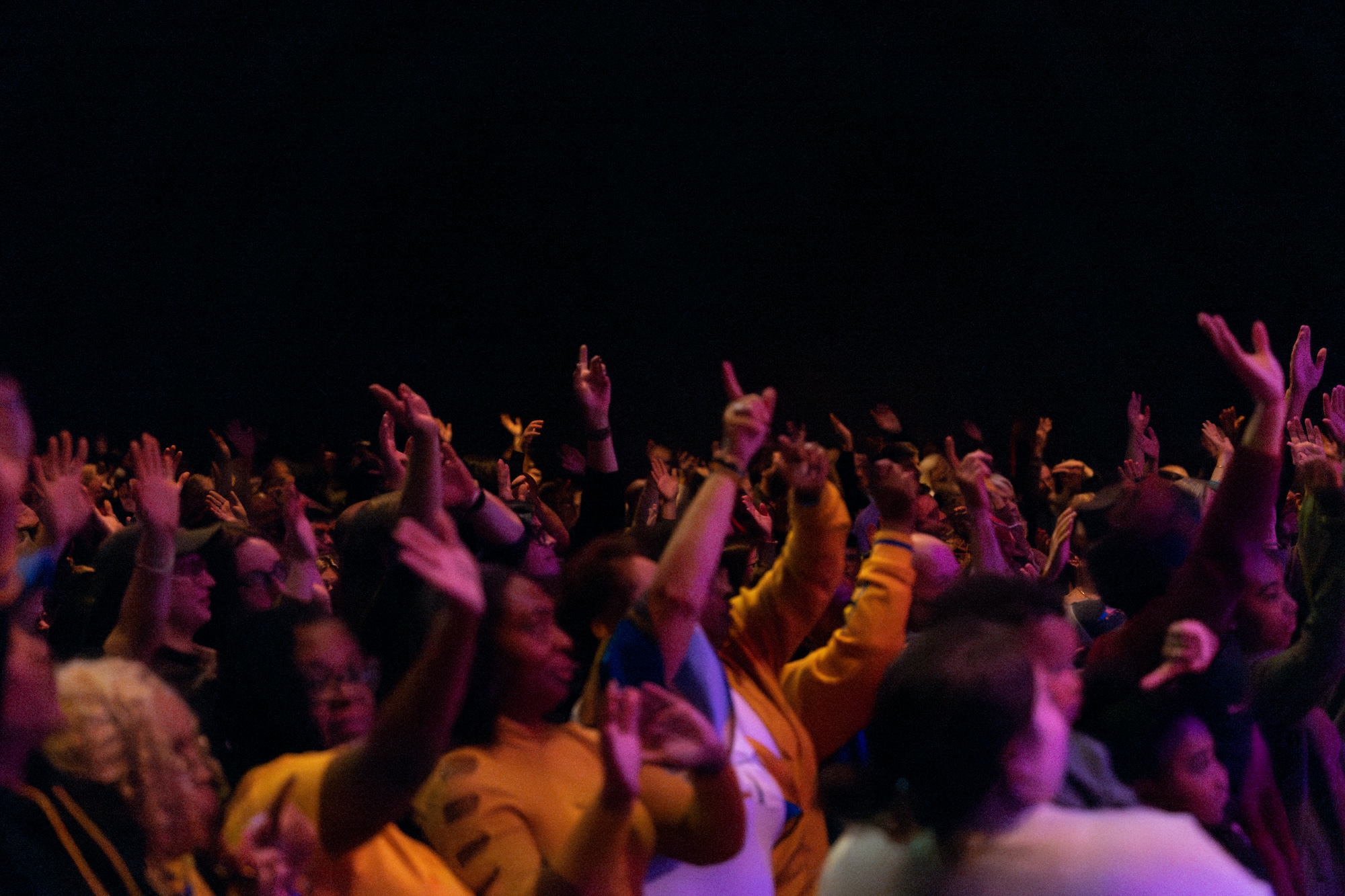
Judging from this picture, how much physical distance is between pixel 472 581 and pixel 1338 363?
10.2 meters

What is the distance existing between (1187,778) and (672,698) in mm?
996

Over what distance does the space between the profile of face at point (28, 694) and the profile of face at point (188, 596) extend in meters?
1.53

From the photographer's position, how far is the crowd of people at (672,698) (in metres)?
1.48

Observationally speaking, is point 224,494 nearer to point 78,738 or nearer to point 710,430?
point 78,738

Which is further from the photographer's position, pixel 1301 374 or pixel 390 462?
pixel 390 462

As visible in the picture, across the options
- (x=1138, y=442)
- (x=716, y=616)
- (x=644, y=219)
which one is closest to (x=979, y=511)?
(x=716, y=616)

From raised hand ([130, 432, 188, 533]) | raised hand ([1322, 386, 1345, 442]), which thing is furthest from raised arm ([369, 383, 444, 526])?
raised hand ([1322, 386, 1345, 442])

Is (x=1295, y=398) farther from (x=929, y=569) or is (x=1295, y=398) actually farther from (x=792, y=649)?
(x=792, y=649)

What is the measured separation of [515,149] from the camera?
11727mm

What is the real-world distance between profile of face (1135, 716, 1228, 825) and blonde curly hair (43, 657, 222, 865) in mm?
1571

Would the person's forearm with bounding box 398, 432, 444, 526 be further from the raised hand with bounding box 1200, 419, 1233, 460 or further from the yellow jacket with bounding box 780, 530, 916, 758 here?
the raised hand with bounding box 1200, 419, 1233, 460

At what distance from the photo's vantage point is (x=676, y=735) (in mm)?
1805

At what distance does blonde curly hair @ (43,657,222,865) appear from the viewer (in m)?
1.68

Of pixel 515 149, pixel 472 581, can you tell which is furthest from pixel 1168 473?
pixel 515 149
